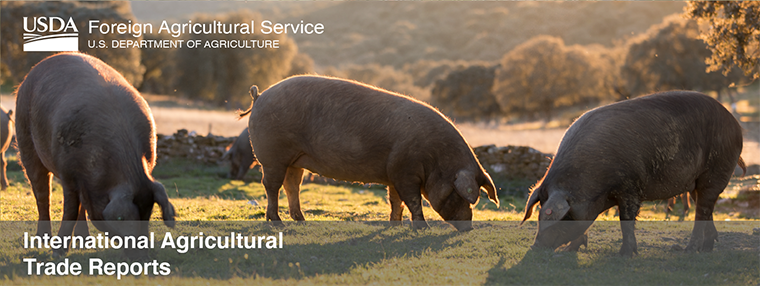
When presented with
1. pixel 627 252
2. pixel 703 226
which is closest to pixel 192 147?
pixel 627 252

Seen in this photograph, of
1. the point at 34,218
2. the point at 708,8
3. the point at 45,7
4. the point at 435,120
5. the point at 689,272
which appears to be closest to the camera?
the point at 689,272

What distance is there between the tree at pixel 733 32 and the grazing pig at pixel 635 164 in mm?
5072

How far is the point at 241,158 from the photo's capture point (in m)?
18.0

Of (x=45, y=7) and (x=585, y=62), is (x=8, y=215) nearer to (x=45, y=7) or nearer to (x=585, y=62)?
(x=45, y=7)

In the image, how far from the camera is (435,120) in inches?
310

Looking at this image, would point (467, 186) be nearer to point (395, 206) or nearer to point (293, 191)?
point (395, 206)

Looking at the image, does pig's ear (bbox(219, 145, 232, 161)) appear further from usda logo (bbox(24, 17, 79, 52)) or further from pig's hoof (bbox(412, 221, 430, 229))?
pig's hoof (bbox(412, 221, 430, 229))

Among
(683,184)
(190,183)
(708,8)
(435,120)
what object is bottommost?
(190,183)

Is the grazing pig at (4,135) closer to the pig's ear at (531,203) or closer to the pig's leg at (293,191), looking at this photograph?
the pig's leg at (293,191)

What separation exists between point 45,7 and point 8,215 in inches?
1925

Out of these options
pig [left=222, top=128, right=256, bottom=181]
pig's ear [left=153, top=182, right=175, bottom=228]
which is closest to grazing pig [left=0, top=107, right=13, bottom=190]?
pig [left=222, top=128, right=256, bottom=181]

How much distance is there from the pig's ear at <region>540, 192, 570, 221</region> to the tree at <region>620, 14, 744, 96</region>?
48.1 metres

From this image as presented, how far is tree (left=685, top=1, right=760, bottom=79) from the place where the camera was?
11592 millimetres

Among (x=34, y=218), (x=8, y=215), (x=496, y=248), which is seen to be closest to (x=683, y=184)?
(x=496, y=248)
